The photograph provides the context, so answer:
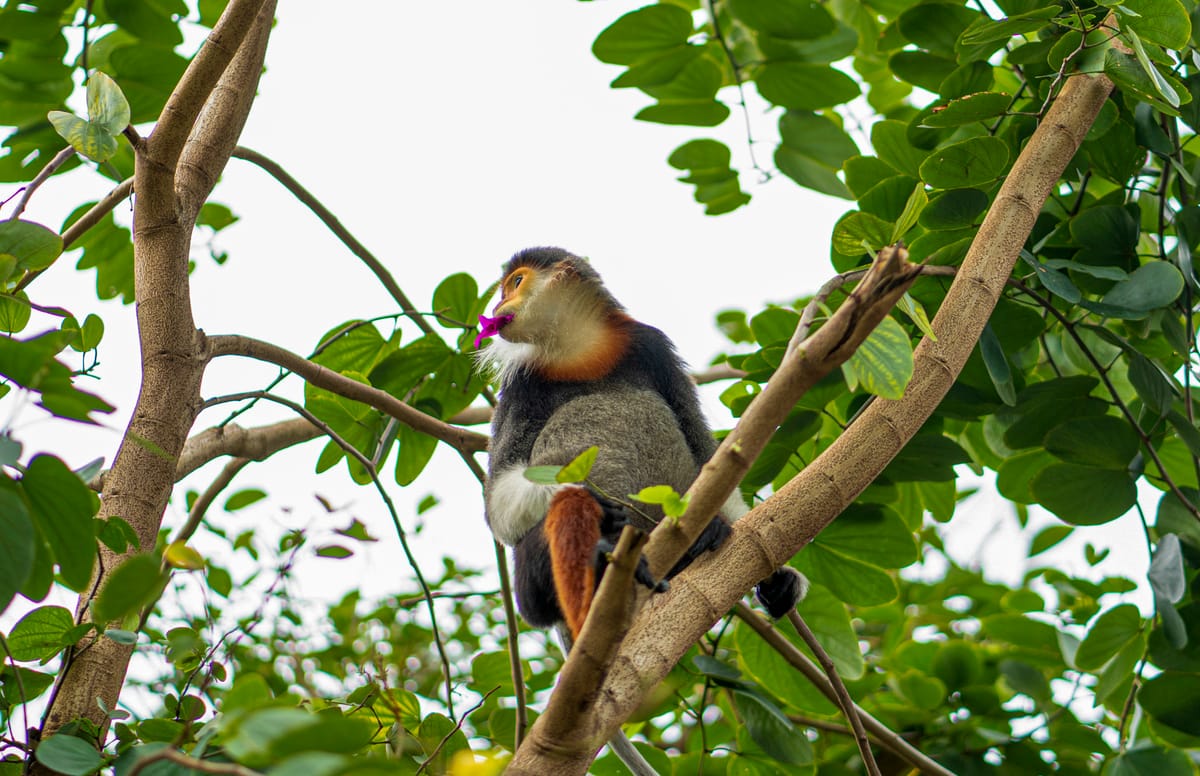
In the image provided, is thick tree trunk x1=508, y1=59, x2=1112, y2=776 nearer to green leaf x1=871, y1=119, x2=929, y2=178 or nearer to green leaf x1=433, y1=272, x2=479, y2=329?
green leaf x1=871, y1=119, x2=929, y2=178

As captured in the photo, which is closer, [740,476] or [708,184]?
[740,476]

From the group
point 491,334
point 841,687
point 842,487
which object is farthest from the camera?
point 491,334

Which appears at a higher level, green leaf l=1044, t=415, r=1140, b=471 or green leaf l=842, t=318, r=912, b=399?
green leaf l=1044, t=415, r=1140, b=471

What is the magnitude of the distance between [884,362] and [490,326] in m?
1.51

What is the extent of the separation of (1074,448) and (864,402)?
18.8 inches

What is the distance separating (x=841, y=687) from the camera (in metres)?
2.22

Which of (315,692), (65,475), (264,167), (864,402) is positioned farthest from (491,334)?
(315,692)

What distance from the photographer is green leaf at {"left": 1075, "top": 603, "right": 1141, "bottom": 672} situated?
247cm

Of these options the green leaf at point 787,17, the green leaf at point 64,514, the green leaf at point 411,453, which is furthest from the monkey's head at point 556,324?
the green leaf at point 64,514

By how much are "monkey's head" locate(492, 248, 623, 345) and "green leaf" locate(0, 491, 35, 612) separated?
70.6 inches

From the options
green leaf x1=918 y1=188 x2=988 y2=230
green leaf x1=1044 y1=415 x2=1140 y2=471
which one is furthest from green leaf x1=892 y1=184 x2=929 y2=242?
green leaf x1=1044 y1=415 x2=1140 y2=471

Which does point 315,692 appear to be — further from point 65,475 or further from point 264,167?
point 65,475

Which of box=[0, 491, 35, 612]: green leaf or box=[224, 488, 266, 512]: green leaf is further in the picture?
box=[224, 488, 266, 512]: green leaf

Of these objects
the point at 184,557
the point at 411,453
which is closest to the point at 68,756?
the point at 184,557
